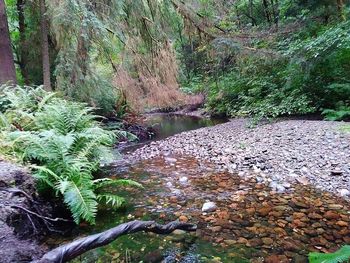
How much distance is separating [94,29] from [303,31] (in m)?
6.45

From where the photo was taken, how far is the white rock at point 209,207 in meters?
3.58

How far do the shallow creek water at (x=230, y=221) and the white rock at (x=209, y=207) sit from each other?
59 millimetres

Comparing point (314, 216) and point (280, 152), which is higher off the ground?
point (280, 152)

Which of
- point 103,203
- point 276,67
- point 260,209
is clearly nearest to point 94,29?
point 103,203

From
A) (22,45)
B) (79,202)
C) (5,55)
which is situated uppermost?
(22,45)

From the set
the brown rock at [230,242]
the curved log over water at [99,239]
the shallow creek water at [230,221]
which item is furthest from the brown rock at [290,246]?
the curved log over water at [99,239]

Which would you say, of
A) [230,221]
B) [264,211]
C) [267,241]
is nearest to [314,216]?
[264,211]

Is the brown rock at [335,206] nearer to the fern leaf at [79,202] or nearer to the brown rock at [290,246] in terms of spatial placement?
the brown rock at [290,246]

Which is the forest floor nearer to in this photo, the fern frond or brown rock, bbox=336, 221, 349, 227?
the fern frond

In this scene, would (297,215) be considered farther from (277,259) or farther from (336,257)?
(336,257)

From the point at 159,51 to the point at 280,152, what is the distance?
4498 mm

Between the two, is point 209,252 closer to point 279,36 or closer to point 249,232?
point 249,232

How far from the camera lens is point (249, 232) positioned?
301 cm

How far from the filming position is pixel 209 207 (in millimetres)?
3633
